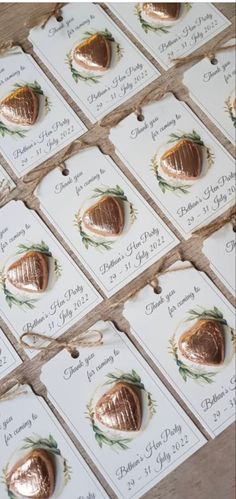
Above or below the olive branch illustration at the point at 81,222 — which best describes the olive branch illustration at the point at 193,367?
below

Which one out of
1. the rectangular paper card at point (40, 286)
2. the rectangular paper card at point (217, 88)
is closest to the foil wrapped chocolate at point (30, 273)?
the rectangular paper card at point (40, 286)

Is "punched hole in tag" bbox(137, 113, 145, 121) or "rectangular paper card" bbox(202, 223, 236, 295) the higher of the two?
"punched hole in tag" bbox(137, 113, 145, 121)

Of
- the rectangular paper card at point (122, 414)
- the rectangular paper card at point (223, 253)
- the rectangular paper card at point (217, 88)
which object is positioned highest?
the rectangular paper card at point (217, 88)

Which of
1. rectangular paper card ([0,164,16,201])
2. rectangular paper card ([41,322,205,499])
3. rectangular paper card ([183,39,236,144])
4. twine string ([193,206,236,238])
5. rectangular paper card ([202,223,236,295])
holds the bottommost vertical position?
rectangular paper card ([41,322,205,499])

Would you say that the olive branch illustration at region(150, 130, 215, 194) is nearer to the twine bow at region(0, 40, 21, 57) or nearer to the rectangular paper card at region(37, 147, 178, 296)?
the rectangular paper card at region(37, 147, 178, 296)

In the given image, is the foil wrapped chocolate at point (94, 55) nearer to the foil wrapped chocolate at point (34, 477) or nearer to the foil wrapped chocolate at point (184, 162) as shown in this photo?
the foil wrapped chocolate at point (184, 162)

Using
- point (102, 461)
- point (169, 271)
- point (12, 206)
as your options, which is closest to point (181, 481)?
point (102, 461)

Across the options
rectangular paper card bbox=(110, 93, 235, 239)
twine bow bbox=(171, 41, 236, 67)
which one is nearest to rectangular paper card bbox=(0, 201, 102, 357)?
rectangular paper card bbox=(110, 93, 235, 239)
